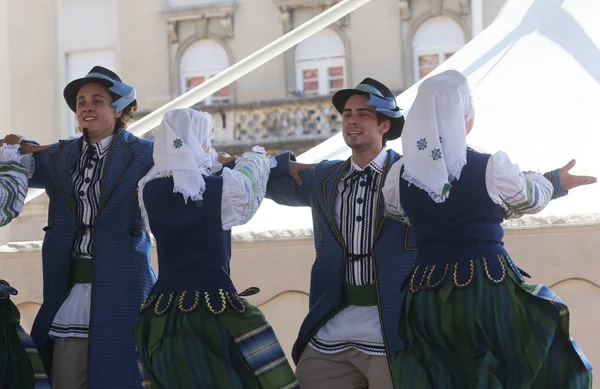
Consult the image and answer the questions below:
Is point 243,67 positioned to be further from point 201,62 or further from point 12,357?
point 201,62

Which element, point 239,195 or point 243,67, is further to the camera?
point 243,67

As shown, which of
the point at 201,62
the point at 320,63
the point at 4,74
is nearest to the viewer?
the point at 320,63

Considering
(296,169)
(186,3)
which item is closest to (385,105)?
(296,169)

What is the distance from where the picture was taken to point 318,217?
357cm

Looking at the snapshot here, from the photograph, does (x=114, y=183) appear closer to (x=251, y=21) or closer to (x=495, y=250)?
(x=495, y=250)

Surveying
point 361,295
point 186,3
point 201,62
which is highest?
point 186,3

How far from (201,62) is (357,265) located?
16.6 meters

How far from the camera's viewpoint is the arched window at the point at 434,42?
726 inches

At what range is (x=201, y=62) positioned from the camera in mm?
19625

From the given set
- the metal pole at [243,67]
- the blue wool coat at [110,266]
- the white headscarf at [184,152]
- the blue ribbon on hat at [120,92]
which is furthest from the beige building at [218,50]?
the white headscarf at [184,152]

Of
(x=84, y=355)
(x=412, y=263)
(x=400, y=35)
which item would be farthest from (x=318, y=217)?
(x=400, y=35)

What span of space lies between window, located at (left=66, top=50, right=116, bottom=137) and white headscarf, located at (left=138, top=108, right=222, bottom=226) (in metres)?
17.1

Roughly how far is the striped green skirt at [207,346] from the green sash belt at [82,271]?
463mm

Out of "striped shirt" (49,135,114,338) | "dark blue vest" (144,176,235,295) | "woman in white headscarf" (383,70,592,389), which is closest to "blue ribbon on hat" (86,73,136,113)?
"striped shirt" (49,135,114,338)
